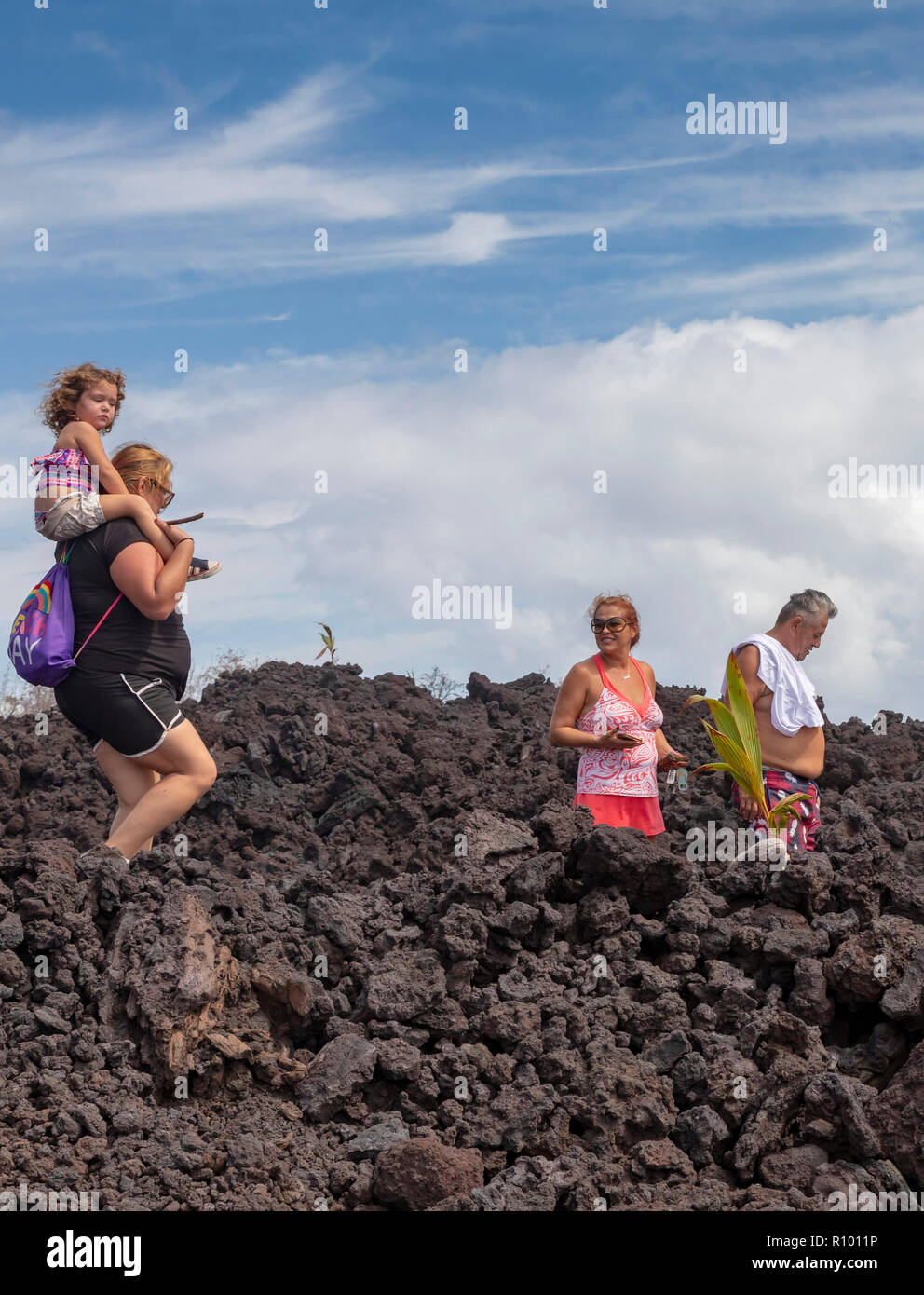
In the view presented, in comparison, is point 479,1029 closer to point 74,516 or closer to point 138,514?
point 138,514

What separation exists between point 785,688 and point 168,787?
131 inches

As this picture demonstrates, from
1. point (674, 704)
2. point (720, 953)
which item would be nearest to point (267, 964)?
point (720, 953)

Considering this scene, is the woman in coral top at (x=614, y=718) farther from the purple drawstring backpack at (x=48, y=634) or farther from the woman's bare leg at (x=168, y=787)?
the purple drawstring backpack at (x=48, y=634)

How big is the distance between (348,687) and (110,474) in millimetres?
6419

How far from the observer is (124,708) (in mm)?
5973

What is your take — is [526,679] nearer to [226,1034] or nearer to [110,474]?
[110,474]

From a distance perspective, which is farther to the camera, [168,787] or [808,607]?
[808,607]

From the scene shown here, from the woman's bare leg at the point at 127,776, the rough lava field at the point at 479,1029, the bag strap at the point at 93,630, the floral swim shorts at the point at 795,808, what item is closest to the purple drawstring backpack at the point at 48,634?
the bag strap at the point at 93,630

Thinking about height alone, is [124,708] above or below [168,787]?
above

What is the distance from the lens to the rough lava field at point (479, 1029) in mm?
4234

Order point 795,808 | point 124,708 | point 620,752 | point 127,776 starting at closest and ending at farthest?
point 124,708 → point 127,776 → point 620,752 → point 795,808

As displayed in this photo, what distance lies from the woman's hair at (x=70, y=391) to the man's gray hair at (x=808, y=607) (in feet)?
12.3

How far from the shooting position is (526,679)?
13117 mm

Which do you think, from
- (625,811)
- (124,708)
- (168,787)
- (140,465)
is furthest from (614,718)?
(140,465)
